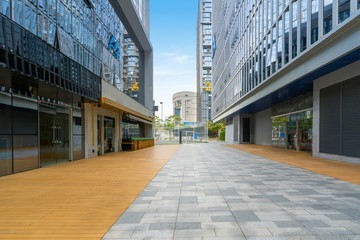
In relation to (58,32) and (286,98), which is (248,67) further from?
(58,32)

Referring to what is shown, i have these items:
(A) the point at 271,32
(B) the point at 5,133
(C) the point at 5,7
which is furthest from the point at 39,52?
(A) the point at 271,32

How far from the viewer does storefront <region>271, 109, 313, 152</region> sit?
56.3 ft

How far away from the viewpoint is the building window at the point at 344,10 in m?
9.09

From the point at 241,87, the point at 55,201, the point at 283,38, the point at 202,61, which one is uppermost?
the point at 202,61

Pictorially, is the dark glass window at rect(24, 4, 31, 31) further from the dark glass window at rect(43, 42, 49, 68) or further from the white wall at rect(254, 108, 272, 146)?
the white wall at rect(254, 108, 272, 146)

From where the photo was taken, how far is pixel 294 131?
63.9 feet

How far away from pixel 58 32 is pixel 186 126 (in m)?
28.7

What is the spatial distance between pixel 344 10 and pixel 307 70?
3580mm

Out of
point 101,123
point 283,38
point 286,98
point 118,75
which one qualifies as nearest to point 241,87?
point 286,98

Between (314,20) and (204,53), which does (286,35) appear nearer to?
(314,20)

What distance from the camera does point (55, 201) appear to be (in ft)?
16.5

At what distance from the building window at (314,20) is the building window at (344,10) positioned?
169 centimetres

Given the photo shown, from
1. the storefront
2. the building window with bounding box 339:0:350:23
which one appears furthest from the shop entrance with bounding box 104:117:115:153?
the storefront

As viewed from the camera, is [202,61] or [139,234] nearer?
[139,234]
